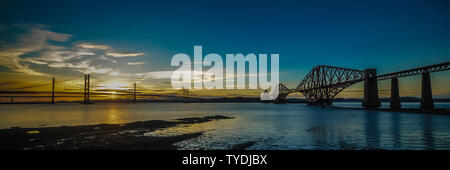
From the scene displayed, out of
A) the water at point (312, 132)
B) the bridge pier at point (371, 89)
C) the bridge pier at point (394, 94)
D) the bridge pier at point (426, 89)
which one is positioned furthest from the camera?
the bridge pier at point (371, 89)

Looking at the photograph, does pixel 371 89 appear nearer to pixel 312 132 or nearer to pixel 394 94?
pixel 394 94

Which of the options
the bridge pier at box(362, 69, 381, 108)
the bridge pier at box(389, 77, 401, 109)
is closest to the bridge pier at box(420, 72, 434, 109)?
the bridge pier at box(389, 77, 401, 109)

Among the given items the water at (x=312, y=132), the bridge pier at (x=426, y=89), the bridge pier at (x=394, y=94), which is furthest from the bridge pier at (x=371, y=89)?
the water at (x=312, y=132)

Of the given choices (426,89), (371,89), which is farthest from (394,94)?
(426,89)

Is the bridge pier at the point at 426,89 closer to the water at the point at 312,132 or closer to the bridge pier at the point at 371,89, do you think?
the water at the point at 312,132

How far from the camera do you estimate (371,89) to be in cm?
7925

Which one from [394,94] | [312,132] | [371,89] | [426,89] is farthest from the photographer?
[371,89]

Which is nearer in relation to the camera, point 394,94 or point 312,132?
point 312,132

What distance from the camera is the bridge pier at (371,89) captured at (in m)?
78.8
